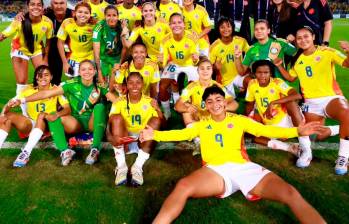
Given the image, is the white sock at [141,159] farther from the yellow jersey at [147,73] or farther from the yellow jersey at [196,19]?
the yellow jersey at [196,19]

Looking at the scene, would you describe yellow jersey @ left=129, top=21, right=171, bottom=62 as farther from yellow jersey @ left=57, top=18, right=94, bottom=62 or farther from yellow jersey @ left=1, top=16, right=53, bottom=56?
yellow jersey @ left=1, top=16, right=53, bottom=56

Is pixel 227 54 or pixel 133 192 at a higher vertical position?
pixel 227 54

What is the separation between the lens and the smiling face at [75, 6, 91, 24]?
5695 millimetres

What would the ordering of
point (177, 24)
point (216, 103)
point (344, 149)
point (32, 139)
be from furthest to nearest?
1. point (177, 24)
2. point (32, 139)
3. point (344, 149)
4. point (216, 103)

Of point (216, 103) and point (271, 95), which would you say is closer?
point (216, 103)

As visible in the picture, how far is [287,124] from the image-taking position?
4711mm

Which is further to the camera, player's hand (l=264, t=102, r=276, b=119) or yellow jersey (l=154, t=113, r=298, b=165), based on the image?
player's hand (l=264, t=102, r=276, b=119)

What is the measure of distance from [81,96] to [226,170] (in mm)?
2308

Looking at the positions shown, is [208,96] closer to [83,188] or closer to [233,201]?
[233,201]

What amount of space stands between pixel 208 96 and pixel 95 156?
164 cm

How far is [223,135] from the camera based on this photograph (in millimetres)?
3393

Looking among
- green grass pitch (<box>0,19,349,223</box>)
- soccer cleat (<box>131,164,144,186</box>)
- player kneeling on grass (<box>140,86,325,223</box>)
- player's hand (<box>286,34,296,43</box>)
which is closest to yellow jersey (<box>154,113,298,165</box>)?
player kneeling on grass (<box>140,86,325,223</box>)

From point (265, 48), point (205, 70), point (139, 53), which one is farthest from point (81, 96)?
point (265, 48)

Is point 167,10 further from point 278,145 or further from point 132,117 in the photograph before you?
point 278,145
